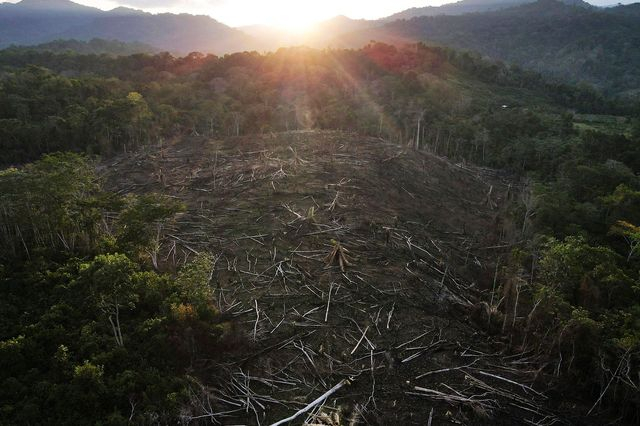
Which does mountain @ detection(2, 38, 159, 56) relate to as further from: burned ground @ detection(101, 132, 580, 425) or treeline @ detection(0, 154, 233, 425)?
treeline @ detection(0, 154, 233, 425)

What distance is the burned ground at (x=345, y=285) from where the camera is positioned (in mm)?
7203

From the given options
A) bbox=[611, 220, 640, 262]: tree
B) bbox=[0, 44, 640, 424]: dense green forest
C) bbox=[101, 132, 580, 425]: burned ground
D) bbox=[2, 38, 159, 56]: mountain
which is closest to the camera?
bbox=[0, 44, 640, 424]: dense green forest

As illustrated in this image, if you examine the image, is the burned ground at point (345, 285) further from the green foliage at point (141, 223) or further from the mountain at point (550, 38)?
the mountain at point (550, 38)

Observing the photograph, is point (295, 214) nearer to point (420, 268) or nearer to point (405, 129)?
point (420, 268)

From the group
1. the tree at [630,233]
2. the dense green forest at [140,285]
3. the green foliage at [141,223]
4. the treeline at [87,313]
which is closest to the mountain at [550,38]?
the tree at [630,233]

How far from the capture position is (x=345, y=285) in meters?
10.3

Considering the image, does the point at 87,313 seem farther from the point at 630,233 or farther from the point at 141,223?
the point at 630,233

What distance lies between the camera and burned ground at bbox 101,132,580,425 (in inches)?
284

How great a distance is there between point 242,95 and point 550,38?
123536 millimetres

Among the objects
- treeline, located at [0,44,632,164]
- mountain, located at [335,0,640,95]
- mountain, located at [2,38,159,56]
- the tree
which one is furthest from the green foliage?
mountain, located at [335,0,640,95]

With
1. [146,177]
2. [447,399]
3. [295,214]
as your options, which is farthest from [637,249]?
[146,177]

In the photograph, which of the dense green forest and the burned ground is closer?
the dense green forest

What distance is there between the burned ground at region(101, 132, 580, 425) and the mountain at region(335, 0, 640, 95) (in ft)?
304

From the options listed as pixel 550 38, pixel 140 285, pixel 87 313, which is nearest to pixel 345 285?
pixel 140 285
